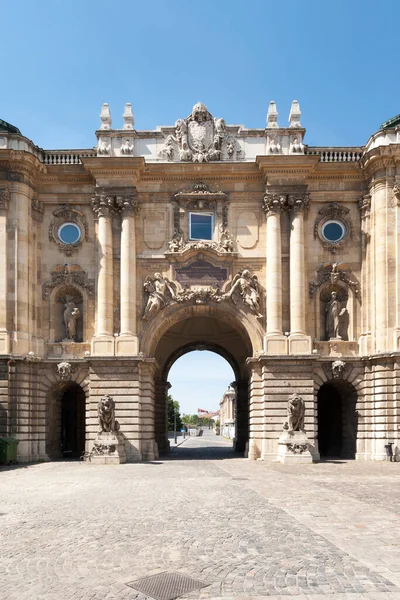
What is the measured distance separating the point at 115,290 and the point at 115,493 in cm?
1603

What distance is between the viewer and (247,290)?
33.1m

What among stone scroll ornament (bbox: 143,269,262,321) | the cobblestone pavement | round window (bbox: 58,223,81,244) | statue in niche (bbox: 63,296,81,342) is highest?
round window (bbox: 58,223,81,244)

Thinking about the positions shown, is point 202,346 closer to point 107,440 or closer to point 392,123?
point 107,440

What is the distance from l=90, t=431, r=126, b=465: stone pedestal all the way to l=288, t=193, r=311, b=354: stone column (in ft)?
31.9

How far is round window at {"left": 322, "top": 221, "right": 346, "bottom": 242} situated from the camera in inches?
1336

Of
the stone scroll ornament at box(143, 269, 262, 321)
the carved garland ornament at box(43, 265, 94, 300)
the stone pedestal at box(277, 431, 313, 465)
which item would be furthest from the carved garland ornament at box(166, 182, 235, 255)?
the stone pedestal at box(277, 431, 313, 465)

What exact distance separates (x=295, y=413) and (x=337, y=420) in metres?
7.32

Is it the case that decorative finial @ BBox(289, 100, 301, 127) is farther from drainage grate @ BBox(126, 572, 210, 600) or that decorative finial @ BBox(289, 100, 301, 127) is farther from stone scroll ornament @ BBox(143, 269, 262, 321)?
drainage grate @ BBox(126, 572, 210, 600)

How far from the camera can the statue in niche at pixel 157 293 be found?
108 ft

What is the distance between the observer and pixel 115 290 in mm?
33281

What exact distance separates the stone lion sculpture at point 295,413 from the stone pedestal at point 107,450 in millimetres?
→ 8179

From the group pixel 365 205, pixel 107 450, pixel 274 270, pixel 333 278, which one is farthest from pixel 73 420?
pixel 365 205

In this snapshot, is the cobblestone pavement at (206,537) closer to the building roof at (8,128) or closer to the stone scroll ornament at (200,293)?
the stone scroll ornament at (200,293)

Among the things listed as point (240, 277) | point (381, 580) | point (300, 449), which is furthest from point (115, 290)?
point (381, 580)
